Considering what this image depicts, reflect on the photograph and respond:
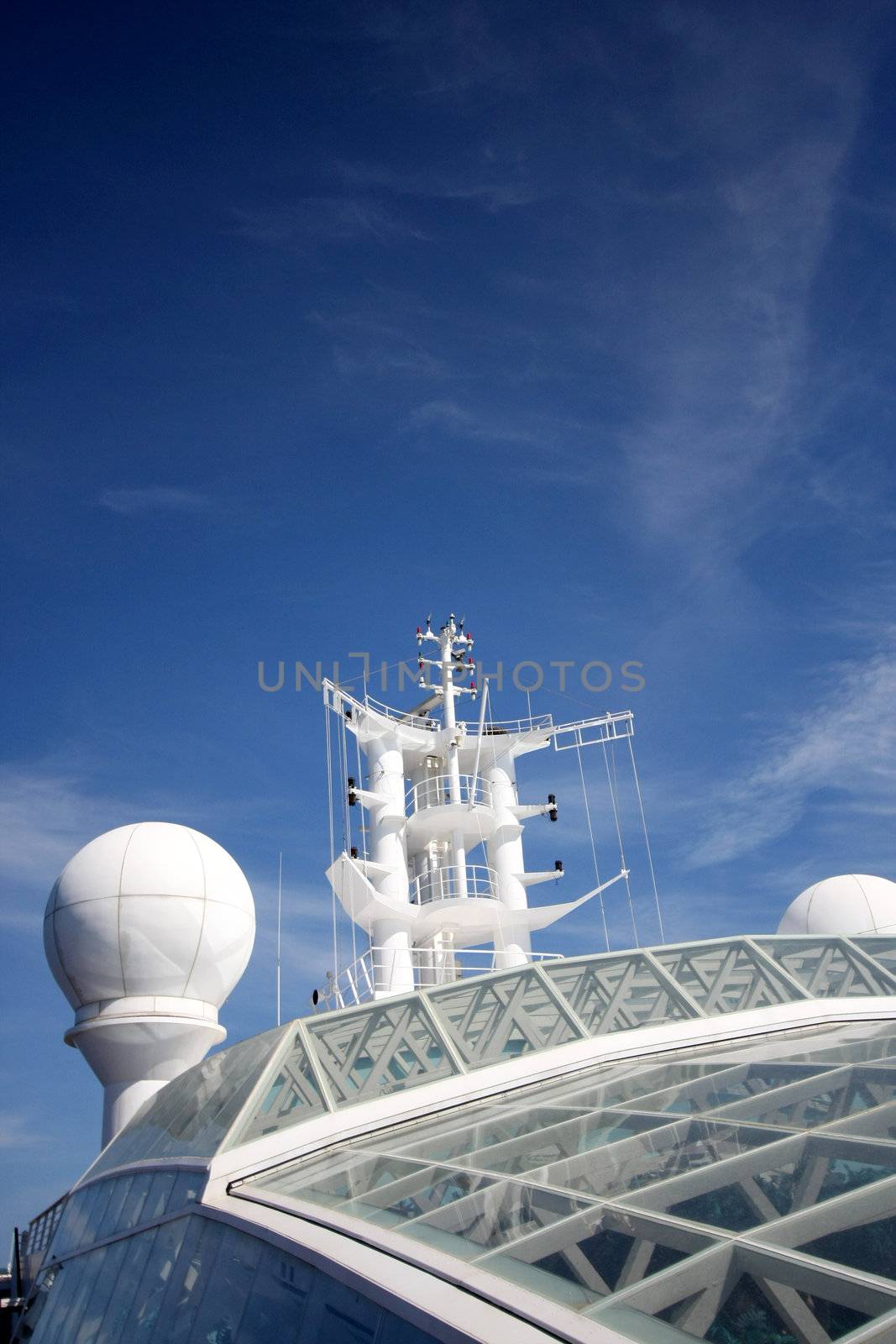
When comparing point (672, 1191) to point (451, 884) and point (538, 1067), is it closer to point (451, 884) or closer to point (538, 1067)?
point (538, 1067)

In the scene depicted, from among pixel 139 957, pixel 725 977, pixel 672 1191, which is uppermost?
pixel 139 957

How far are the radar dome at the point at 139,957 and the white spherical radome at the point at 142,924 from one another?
2 centimetres

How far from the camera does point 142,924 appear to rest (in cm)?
2422

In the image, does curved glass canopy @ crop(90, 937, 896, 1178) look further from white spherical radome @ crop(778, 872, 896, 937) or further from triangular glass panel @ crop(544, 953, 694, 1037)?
white spherical radome @ crop(778, 872, 896, 937)

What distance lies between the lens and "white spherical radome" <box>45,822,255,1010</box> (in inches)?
955

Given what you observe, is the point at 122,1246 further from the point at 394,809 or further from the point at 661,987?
the point at 394,809

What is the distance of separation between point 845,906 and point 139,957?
73.4 feet

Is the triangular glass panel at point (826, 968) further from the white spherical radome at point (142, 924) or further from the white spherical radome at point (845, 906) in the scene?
the white spherical radome at point (845, 906)

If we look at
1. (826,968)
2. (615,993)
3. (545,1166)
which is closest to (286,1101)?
(545,1166)

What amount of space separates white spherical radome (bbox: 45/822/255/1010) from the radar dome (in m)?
0.02

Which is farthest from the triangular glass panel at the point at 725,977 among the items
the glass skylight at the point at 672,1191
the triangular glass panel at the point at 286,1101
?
the triangular glass panel at the point at 286,1101

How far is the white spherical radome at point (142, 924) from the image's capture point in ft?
79.6

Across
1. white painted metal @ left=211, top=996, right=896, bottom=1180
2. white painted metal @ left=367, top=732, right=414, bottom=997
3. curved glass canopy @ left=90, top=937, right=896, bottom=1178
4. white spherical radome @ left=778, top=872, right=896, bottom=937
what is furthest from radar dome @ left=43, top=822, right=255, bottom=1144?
white spherical radome @ left=778, top=872, right=896, bottom=937

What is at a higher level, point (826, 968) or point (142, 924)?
point (142, 924)
